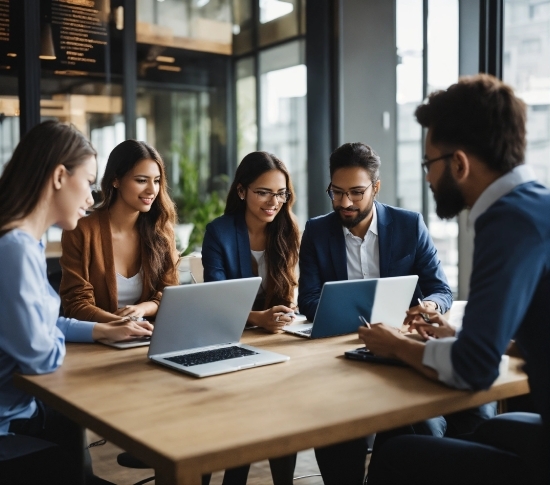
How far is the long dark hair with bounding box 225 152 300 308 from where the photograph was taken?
275cm

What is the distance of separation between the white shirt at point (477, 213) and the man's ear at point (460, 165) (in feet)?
0.21

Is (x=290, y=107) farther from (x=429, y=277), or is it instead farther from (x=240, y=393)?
(x=240, y=393)

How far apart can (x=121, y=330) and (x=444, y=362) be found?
3.22 feet

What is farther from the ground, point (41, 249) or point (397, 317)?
point (41, 249)

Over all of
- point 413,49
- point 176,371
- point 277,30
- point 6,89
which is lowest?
point 176,371

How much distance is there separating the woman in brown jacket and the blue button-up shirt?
2.04 feet

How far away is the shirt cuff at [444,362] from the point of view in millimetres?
1544

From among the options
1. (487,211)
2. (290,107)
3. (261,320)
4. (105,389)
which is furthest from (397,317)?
(290,107)

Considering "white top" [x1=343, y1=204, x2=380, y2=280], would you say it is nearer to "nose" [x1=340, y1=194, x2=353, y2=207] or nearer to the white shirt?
"nose" [x1=340, y1=194, x2=353, y2=207]

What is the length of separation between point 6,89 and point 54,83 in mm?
317

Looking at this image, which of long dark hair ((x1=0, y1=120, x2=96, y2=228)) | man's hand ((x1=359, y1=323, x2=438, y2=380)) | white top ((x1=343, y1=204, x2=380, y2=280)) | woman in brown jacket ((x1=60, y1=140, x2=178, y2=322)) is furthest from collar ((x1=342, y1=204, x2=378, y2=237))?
long dark hair ((x1=0, y1=120, x2=96, y2=228))

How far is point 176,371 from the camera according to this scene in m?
1.76

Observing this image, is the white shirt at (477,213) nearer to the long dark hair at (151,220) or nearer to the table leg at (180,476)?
the table leg at (180,476)

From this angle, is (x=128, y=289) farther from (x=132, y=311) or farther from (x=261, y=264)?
(x=261, y=264)
